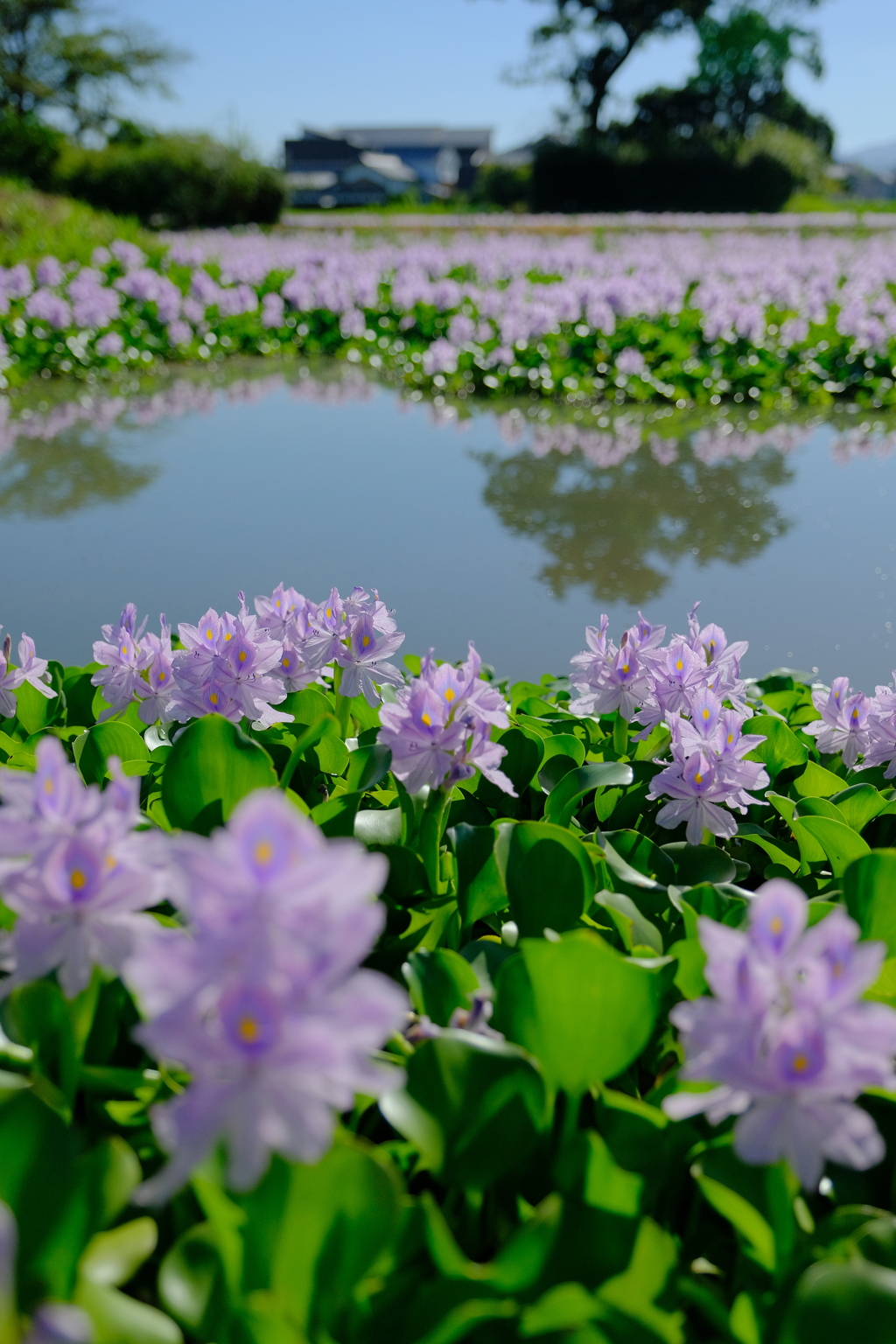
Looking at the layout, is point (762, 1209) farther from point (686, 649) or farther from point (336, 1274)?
point (686, 649)

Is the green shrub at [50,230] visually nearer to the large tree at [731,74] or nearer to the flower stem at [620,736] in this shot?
the flower stem at [620,736]

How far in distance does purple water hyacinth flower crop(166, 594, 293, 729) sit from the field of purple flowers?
278 inches

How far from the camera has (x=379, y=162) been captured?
81.5 meters

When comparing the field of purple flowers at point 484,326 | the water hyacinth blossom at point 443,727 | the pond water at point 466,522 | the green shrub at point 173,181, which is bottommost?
the pond water at point 466,522

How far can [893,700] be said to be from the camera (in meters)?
1.92

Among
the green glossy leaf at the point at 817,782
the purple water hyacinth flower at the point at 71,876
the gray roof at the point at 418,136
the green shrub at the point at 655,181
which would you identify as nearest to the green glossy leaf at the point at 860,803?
the green glossy leaf at the point at 817,782

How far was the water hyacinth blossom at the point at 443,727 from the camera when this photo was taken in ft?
4.58

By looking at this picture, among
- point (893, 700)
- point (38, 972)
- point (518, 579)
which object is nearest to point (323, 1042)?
point (38, 972)

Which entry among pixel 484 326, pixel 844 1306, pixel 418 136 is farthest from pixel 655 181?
pixel 418 136

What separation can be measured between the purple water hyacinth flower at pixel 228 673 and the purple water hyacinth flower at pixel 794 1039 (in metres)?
1.00

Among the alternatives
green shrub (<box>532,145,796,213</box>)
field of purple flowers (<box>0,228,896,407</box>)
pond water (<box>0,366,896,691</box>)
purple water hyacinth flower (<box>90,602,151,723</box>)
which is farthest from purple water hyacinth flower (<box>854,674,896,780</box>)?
→ green shrub (<box>532,145,796,213</box>)

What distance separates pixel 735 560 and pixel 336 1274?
4.00m

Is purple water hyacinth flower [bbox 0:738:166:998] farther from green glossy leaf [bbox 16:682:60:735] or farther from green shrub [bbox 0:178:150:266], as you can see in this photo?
green shrub [bbox 0:178:150:266]

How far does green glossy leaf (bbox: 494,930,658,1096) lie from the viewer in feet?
3.47
